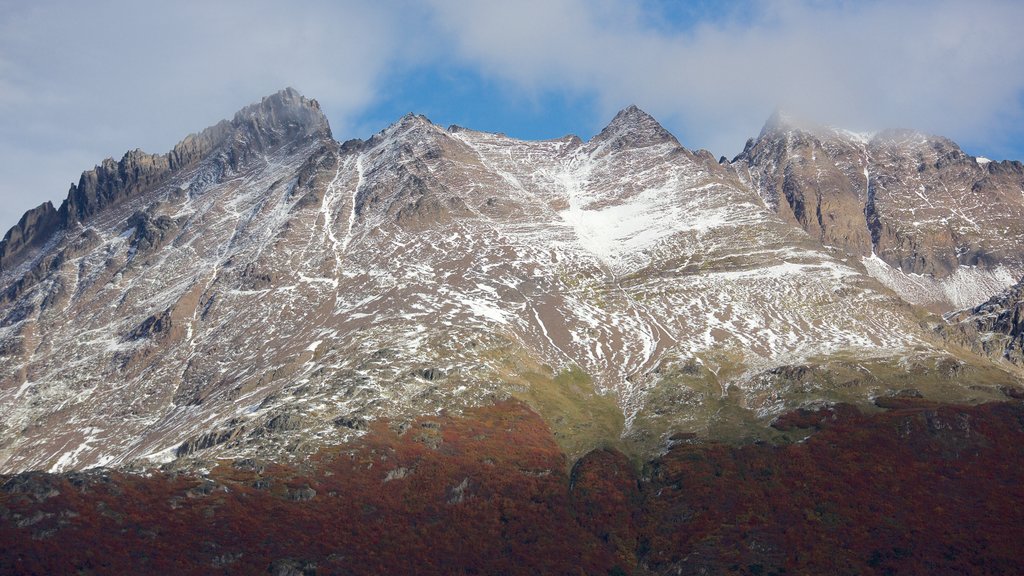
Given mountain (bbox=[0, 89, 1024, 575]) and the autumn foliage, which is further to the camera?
mountain (bbox=[0, 89, 1024, 575])

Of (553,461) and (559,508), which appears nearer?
(559,508)

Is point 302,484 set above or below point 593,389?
below

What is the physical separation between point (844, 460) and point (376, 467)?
67916 millimetres

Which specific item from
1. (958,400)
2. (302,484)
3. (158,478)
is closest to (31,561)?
(158,478)

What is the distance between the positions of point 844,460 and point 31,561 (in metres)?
104

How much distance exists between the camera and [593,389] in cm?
17500

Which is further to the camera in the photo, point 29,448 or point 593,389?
point 29,448

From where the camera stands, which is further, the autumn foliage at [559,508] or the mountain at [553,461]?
the mountain at [553,461]

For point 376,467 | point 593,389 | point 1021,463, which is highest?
point 593,389

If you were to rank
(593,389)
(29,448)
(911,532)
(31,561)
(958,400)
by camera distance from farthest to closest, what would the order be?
(29,448)
(593,389)
(958,400)
(911,532)
(31,561)

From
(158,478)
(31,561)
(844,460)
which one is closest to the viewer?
(31,561)

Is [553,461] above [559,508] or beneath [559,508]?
above

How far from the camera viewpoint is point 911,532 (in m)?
108

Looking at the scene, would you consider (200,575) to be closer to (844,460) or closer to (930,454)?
(844,460)
